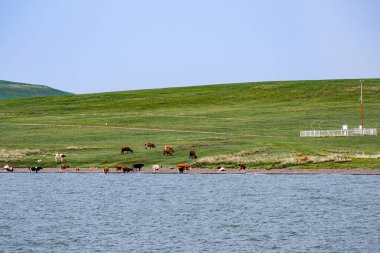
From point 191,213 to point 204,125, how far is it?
68.9 meters

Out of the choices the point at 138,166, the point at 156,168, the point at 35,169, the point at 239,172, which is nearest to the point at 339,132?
the point at 239,172

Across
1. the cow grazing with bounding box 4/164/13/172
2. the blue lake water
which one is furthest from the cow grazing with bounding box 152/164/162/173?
the cow grazing with bounding box 4/164/13/172

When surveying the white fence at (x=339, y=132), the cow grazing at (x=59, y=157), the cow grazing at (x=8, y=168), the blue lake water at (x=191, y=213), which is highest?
the white fence at (x=339, y=132)

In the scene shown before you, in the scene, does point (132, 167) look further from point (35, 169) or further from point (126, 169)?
point (35, 169)

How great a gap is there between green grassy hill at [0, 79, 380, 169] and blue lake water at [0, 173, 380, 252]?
886 cm

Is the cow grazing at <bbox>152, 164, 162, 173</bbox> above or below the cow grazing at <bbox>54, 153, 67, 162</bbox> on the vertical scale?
below

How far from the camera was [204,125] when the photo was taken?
128875 mm

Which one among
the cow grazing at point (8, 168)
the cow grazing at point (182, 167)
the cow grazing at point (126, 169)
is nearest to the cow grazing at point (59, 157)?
the cow grazing at point (8, 168)

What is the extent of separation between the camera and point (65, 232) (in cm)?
5259

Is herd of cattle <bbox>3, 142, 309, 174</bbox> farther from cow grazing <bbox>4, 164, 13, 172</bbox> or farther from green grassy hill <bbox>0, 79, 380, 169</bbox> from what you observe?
green grassy hill <bbox>0, 79, 380, 169</bbox>

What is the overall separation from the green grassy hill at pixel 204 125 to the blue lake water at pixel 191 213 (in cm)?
886

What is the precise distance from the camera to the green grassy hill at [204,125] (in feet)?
313

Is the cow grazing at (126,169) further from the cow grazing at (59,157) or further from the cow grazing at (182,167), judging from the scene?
the cow grazing at (59,157)

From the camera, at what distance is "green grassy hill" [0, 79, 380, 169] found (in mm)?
95312
